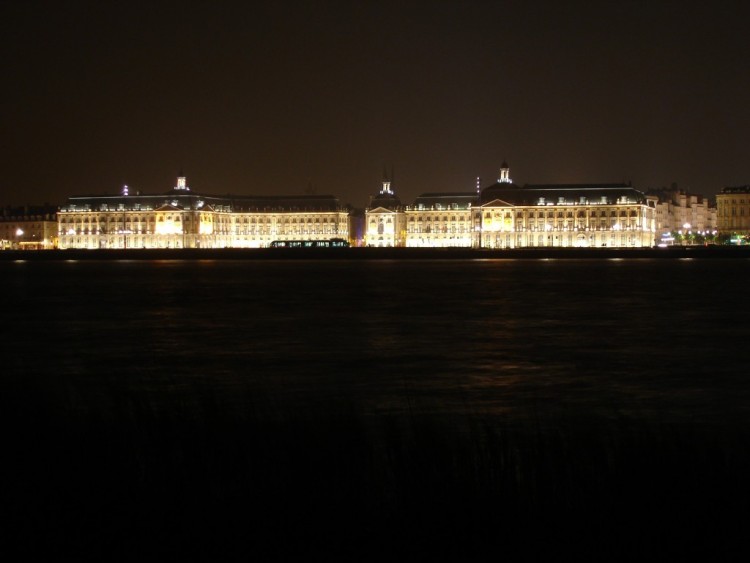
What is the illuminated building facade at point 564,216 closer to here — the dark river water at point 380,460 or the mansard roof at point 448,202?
the mansard roof at point 448,202

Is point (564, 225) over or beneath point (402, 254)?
over

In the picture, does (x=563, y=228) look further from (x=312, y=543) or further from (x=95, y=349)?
(x=312, y=543)

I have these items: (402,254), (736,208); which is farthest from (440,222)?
(736,208)

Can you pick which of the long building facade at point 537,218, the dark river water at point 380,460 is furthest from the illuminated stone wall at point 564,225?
the dark river water at point 380,460

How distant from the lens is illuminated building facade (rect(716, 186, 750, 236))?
19625 cm

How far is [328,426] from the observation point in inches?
484

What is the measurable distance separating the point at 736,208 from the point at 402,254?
67.2 meters

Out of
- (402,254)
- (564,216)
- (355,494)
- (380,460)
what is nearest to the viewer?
(355,494)

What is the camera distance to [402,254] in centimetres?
17125

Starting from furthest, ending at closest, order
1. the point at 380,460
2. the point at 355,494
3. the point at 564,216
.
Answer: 1. the point at 564,216
2. the point at 380,460
3. the point at 355,494

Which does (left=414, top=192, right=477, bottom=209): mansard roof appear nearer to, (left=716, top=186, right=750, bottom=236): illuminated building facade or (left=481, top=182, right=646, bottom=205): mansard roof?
(left=481, top=182, right=646, bottom=205): mansard roof

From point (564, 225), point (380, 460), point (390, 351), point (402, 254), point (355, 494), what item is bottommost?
point (390, 351)

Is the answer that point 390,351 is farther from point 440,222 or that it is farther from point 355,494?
point 440,222

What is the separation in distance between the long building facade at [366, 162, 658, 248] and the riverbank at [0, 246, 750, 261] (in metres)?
7.50
